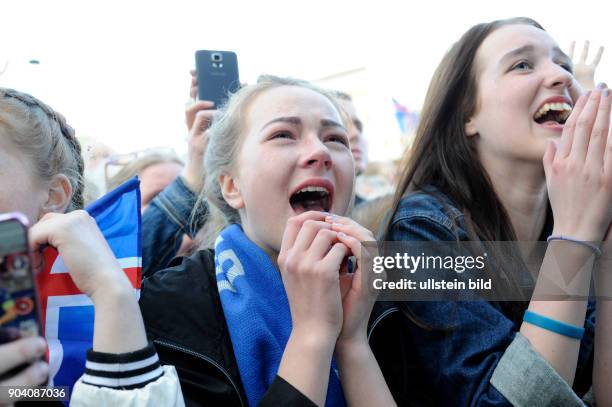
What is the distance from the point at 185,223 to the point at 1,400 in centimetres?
148

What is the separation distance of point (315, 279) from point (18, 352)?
0.59 m

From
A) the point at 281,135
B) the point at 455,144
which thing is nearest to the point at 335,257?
the point at 281,135

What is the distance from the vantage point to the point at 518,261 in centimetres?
156

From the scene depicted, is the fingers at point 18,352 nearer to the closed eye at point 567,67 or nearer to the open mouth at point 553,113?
the open mouth at point 553,113

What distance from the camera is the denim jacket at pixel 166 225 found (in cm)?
221

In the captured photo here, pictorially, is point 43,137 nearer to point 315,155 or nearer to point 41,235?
point 41,235

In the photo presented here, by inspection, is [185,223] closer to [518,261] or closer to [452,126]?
[452,126]

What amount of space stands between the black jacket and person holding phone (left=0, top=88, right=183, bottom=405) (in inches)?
7.0

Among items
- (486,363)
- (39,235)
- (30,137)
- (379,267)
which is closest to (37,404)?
(39,235)

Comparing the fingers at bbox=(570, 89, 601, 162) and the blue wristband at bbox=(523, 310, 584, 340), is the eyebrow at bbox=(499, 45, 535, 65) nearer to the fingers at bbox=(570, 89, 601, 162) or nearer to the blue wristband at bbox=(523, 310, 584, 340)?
the fingers at bbox=(570, 89, 601, 162)

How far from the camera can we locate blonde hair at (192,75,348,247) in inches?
66.6

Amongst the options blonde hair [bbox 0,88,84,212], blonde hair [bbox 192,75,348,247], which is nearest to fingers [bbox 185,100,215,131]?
blonde hair [bbox 192,75,348,247]

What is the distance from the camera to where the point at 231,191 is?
5.52 ft

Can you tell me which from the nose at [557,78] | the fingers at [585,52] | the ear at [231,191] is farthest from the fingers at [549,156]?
the fingers at [585,52]
